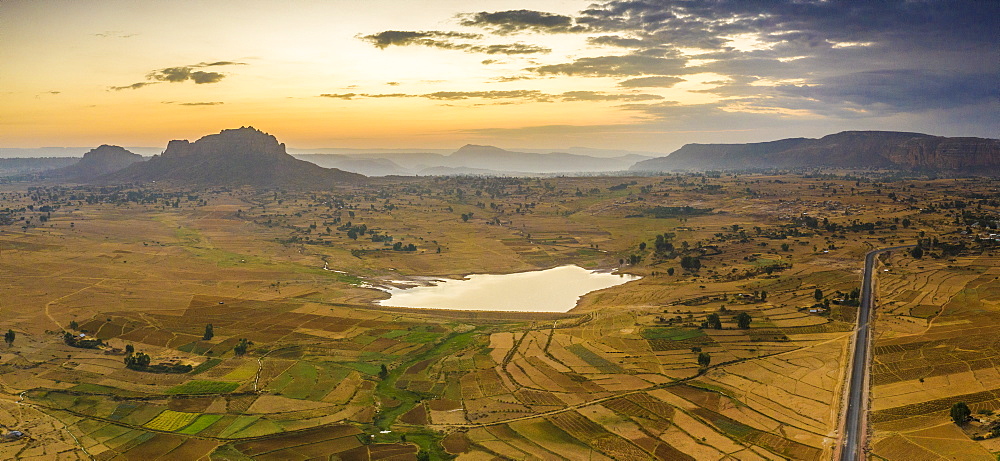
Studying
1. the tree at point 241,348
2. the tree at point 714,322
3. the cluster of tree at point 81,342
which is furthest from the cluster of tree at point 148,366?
the tree at point 714,322

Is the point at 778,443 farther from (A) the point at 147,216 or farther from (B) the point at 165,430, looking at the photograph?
(A) the point at 147,216

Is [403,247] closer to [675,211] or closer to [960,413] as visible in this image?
[675,211]

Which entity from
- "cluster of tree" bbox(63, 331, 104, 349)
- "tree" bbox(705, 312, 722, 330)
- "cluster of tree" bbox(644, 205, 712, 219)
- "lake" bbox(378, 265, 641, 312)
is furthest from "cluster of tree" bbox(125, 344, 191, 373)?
"cluster of tree" bbox(644, 205, 712, 219)

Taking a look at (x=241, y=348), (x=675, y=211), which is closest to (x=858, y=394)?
(x=241, y=348)

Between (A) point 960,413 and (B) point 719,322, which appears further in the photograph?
(B) point 719,322

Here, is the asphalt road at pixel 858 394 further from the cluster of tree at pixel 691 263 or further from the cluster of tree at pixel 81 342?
the cluster of tree at pixel 81 342

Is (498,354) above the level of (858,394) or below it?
below

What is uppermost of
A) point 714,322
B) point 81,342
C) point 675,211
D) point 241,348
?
point 675,211

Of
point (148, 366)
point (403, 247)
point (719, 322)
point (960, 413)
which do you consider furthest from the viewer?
point (403, 247)
